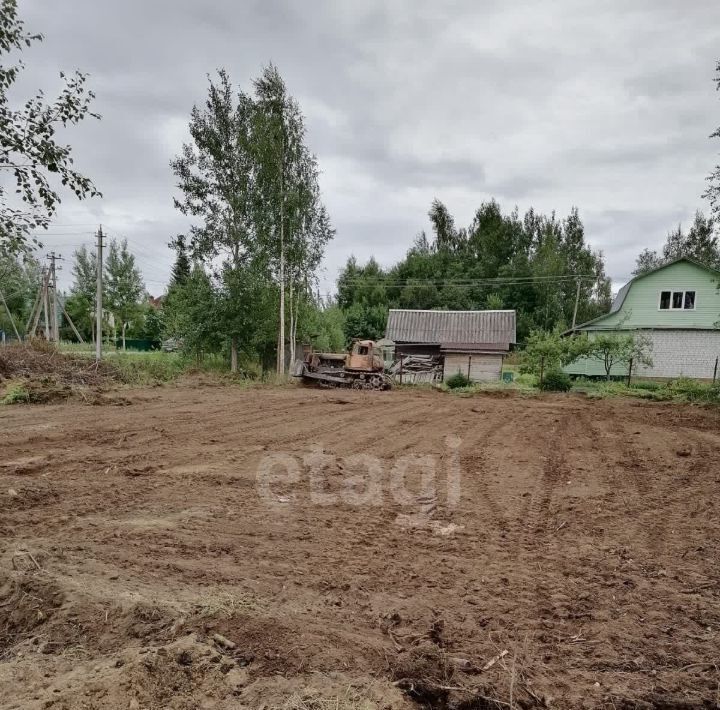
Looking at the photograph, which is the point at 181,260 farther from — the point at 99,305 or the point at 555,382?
the point at 555,382

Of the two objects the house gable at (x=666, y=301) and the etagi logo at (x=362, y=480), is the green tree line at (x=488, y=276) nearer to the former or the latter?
the house gable at (x=666, y=301)

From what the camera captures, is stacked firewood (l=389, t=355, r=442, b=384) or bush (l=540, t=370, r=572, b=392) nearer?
bush (l=540, t=370, r=572, b=392)

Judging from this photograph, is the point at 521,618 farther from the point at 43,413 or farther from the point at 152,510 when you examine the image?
the point at 43,413

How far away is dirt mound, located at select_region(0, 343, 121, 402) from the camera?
15.0 meters

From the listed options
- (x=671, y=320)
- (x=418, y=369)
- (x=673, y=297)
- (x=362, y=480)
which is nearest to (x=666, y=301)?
(x=673, y=297)

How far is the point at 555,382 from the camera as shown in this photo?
68.3ft

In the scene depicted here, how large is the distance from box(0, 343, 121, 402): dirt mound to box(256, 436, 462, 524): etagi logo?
33.4ft

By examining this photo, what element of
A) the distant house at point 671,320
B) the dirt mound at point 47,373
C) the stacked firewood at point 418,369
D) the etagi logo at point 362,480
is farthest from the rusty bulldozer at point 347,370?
the etagi logo at point 362,480

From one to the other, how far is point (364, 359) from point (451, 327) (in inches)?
619

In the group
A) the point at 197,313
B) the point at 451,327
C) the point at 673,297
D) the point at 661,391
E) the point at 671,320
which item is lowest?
the point at 661,391

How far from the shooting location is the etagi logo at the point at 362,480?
593 centimetres

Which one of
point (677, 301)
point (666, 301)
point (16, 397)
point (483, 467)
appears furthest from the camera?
point (666, 301)

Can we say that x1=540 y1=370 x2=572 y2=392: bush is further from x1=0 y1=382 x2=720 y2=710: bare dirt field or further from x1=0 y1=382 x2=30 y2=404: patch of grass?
x1=0 y1=382 x2=30 y2=404: patch of grass

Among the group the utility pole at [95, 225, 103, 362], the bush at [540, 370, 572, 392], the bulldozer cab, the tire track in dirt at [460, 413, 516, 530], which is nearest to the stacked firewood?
the bulldozer cab
